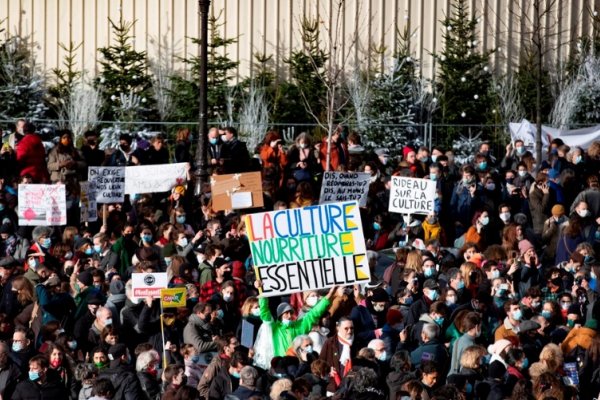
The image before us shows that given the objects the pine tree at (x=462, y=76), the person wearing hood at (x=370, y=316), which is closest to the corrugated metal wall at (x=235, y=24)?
the pine tree at (x=462, y=76)

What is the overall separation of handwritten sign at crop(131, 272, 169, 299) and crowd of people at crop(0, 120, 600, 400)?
0.30 ft

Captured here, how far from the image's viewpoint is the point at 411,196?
2397cm

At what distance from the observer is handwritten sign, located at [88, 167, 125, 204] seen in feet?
78.4

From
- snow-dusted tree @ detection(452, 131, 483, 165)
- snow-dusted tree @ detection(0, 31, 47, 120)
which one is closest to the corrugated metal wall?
snow-dusted tree @ detection(0, 31, 47, 120)

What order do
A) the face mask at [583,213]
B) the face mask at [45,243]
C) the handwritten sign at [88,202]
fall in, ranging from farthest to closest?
1. the handwritten sign at [88,202]
2. the face mask at [583,213]
3. the face mask at [45,243]

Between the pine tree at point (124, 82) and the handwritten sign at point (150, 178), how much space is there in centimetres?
1089

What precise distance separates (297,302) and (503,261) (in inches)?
115

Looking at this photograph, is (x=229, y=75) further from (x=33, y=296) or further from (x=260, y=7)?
(x=33, y=296)

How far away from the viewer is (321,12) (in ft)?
120

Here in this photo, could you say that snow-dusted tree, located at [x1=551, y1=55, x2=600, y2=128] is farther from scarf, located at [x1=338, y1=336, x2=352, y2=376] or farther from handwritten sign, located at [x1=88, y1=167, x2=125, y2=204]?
scarf, located at [x1=338, y1=336, x2=352, y2=376]

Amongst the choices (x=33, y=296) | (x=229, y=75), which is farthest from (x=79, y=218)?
(x=229, y=75)

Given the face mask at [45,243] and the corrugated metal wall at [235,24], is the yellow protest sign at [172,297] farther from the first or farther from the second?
the corrugated metal wall at [235,24]

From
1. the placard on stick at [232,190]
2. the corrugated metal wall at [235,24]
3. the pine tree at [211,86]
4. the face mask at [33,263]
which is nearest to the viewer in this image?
the face mask at [33,263]

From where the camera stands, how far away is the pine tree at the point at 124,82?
3572 cm
